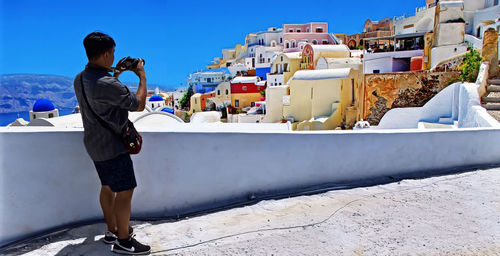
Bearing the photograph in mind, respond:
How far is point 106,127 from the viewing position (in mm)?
2197

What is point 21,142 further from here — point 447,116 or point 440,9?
point 440,9

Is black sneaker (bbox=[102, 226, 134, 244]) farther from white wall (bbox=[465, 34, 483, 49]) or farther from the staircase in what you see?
white wall (bbox=[465, 34, 483, 49])

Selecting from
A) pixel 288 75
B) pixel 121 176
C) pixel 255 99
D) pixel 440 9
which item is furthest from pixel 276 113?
pixel 121 176

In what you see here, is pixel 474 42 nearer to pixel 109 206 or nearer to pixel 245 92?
pixel 245 92

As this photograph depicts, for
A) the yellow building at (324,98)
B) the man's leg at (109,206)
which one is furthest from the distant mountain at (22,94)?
the yellow building at (324,98)

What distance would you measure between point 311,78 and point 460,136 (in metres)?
18.6

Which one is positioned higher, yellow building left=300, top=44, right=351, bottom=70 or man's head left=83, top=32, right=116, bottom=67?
yellow building left=300, top=44, right=351, bottom=70

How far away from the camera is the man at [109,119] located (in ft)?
6.96

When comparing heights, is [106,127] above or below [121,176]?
above

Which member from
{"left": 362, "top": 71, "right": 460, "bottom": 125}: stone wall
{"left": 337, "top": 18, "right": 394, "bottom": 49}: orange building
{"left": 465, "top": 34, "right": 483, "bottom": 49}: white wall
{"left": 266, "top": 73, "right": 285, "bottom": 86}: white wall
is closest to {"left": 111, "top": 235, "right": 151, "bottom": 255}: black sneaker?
{"left": 362, "top": 71, "right": 460, "bottom": 125}: stone wall

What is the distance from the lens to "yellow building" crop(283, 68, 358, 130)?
68.2ft

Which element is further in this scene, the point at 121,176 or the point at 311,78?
the point at 311,78

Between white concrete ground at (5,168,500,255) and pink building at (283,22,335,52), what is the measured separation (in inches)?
1899

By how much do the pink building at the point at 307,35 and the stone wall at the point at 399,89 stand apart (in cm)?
3371
